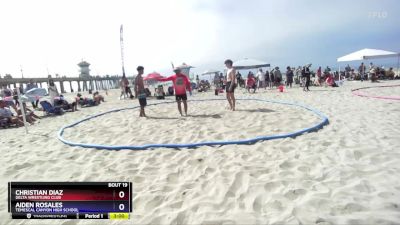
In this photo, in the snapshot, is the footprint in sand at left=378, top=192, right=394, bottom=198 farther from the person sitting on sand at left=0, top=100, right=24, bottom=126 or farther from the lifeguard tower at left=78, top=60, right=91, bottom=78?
the lifeguard tower at left=78, top=60, right=91, bottom=78

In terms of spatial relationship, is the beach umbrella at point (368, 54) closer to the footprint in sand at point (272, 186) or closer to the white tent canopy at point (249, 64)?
the white tent canopy at point (249, 64)

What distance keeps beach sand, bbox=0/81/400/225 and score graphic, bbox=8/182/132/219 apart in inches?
3.7

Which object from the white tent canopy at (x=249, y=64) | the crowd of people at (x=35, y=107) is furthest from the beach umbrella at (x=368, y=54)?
the crowd of people at (x=35, y=107)

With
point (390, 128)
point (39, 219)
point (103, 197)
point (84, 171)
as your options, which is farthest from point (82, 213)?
point (390, 128)

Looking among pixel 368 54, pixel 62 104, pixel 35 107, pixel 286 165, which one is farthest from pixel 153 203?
pixel 368 54

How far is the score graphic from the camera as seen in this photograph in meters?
2.74

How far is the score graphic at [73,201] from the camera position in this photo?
274cm

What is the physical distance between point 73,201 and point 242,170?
223 cm

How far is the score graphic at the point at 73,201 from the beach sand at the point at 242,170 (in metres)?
0.09

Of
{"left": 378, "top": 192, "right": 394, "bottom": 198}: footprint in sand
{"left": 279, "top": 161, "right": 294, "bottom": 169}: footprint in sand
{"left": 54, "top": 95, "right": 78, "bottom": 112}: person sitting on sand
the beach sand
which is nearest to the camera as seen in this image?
the beach sand

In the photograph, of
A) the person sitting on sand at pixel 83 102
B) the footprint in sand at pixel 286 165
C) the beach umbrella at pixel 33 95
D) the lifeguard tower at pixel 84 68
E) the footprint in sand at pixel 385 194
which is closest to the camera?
the footprint in sand at pixel 385 194

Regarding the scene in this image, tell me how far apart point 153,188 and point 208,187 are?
0.74 m

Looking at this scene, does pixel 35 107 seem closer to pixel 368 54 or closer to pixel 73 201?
pixel 73 201

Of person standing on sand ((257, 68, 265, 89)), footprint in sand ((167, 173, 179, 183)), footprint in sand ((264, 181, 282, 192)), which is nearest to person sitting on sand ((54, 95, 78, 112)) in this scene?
footprint in sand ((167, 173, 179, 183))
